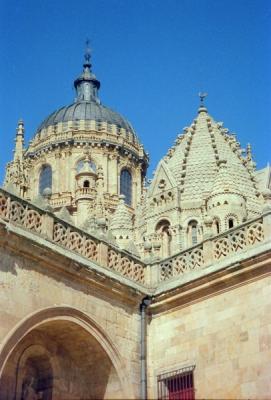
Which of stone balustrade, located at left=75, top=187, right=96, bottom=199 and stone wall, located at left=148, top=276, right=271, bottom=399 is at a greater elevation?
stone balustrade, located at left=75, top=187, right=96, bottom=199

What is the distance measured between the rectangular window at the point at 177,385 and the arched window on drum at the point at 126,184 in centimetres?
2838

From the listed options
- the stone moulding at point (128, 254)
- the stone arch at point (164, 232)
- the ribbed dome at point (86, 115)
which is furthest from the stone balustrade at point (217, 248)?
the ribbed dome at point (86, 115)

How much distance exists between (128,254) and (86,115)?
29995mm

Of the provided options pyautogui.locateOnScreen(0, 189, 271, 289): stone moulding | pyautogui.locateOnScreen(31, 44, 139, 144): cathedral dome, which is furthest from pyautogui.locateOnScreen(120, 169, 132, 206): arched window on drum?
pyautogui.locateOnScreen(0, 189, 271, 289): stone moulding

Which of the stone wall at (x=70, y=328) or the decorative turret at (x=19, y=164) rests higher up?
the decorative turret at (x=19, y=164)

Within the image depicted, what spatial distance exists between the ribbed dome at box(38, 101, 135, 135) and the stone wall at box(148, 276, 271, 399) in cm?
3060

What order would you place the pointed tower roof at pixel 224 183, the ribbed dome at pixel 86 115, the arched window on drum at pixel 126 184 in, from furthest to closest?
the ribbed dome at pixel 86 115, the arched window on drum at pixel 126 184, the pointed tower roof at pixel 224 183

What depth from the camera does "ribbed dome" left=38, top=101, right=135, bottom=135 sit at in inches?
1762

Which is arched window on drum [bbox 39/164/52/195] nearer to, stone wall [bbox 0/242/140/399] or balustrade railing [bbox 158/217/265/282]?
balustrade railing [bbox 158/217/265/282]

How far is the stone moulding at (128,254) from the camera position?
45.0 ft

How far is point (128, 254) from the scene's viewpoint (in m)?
15.7

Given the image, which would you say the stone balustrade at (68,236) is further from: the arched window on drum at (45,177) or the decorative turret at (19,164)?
the arched window on drum at (45,177)

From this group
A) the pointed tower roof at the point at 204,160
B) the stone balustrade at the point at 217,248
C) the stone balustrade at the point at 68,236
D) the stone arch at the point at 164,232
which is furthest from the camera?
the stone arch at the point at 164,232

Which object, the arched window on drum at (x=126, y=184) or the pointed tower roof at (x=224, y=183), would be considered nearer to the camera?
the pointed tower roof at (x=224, y=183)
